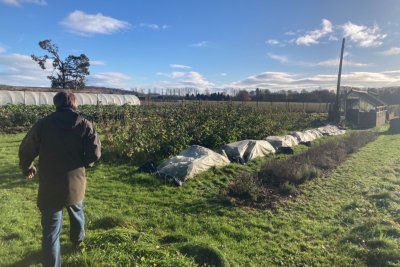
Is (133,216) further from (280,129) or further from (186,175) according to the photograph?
(280,129)

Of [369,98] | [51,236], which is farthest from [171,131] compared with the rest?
[369,98]

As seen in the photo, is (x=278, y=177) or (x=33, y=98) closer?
(x=278, y=177)

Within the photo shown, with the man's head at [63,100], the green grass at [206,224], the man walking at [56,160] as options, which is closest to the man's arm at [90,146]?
the man walking at [56,160]

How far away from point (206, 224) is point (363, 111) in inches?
1250

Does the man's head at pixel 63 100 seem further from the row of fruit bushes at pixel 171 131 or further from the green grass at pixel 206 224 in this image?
the row of fruit bushes at pixel 171 131

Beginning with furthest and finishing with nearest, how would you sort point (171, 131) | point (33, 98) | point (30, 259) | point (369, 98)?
point (369, 98)
point (33, 98)
point (171, 131)
point (30, 259)

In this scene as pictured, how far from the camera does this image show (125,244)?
14.4ft

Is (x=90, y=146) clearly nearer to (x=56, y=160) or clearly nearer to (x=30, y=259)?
(x=56, y=160)

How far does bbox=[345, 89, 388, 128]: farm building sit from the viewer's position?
1257 inches

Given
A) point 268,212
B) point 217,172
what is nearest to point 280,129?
point 217,172

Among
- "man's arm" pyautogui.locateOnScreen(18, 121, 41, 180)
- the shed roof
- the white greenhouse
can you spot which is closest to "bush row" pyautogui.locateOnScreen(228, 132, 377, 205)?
"man's arm" pyautogui.locateOnScreen(18, 121, 41, 180)

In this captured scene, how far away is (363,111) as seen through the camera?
34.2m

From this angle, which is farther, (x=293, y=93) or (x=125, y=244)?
(x=293, y=93)

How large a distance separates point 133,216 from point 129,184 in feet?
7.20
